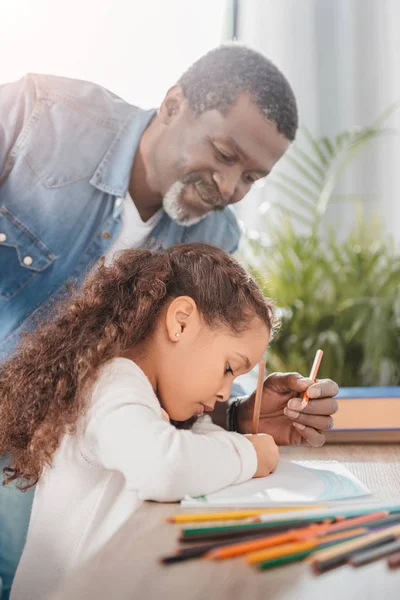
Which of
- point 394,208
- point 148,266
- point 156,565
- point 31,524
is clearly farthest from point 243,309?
point 394,208

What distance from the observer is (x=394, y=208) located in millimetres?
2592

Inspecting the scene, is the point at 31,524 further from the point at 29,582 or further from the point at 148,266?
the point at 148,266

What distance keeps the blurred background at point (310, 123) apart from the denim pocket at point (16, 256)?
57 cm

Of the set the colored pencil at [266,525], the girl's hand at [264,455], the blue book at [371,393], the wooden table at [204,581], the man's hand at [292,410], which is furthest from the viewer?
the blue book at [371,393]

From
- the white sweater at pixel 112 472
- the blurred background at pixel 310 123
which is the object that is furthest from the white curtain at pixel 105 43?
the white sweater at pixel 112 472

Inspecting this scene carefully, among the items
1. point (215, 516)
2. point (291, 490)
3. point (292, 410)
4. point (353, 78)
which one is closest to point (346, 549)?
point (215, 516)

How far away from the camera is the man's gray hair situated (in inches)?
57.8

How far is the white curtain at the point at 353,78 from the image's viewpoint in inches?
98.0

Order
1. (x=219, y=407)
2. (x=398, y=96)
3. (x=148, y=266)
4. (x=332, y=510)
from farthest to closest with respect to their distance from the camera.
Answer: (x=398, y=96), (x=219, y=407), (x=148, y=266), (x=332, y=510)

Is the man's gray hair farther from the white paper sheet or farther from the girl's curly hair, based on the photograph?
the white paper sheet

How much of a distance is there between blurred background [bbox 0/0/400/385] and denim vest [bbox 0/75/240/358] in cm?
34

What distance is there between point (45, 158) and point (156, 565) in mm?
1131

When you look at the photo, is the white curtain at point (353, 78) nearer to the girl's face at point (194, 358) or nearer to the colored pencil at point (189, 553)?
the girl's face at point (194, 358)

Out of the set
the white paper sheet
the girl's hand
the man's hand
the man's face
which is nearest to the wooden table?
the white paper sheet
